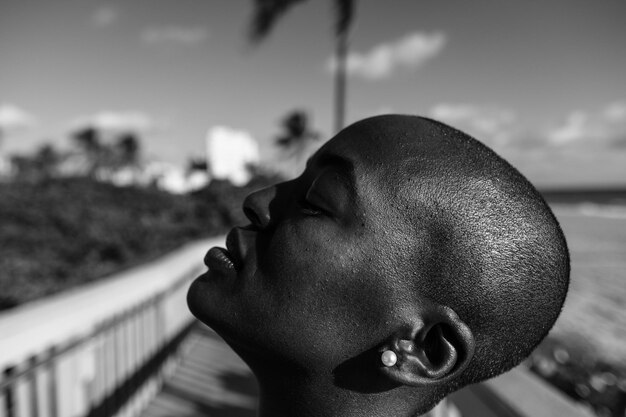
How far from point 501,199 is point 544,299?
23cm

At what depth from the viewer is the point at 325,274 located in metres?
1.03

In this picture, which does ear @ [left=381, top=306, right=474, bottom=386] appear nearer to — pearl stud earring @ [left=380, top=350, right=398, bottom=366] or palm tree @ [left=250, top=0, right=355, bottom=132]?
pearl stud earring @ [left=380, top=350, right=398, bottom=366]

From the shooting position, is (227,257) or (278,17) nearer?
(227,257)

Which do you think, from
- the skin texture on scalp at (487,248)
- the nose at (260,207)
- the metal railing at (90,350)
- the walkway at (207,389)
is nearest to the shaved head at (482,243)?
the skin texture on scalp at (487,248)

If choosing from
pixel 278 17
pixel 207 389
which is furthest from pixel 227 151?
pixel 207 389

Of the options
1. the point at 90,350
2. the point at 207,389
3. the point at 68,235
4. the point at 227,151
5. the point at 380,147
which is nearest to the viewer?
the point at 380,147

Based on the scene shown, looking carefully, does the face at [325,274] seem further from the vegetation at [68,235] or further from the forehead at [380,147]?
the vegetation at [68,235]

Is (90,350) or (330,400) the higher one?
(330,400)

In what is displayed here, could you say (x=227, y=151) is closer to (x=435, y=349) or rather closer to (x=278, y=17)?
(x=278, y=17)

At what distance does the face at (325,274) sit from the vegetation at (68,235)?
455 centimetres

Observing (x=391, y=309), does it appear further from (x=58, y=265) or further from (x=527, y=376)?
(x=58, y=265)

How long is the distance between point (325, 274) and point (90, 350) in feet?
6.89

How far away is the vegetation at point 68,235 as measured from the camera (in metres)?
5.77

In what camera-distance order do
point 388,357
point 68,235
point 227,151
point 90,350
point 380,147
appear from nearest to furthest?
1. point 388,357
2. point 380,147
3. point 90,350
4. point 68,235
5. point 227,151
